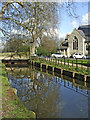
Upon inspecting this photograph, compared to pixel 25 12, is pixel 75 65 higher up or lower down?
lower down

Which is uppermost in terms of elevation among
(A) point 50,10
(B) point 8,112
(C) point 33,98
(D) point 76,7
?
(A) point 50,10

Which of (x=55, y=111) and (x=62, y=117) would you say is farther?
(x=55, y=111)

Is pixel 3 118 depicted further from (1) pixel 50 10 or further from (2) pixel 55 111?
(1) pixel 50 10

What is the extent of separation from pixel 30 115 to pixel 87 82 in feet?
21.5

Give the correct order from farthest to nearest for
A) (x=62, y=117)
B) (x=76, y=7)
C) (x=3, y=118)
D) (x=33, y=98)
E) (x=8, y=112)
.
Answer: (x=76, y=7), (x=33, y=98), (x=62, y=117), (x=8, y=112), (x=3, y=118)

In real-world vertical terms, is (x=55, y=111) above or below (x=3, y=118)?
below

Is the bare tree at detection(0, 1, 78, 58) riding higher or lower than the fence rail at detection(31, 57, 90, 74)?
higher

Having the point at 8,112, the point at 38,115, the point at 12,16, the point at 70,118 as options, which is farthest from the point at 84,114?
the point at 12,16

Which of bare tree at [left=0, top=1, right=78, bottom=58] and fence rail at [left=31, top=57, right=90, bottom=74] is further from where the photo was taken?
fence rail at [left=31, top=57, right=90, bottom=74]

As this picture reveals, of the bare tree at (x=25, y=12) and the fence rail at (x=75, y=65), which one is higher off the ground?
the bare tree at (x=25, y=12)

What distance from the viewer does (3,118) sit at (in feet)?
11.4

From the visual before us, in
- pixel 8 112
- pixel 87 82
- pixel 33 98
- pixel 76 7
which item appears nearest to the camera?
pixel 8 112

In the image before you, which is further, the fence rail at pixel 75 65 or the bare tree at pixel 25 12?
the fence rail at pixel 75 65

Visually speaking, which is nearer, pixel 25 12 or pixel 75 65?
pixel 25 12
